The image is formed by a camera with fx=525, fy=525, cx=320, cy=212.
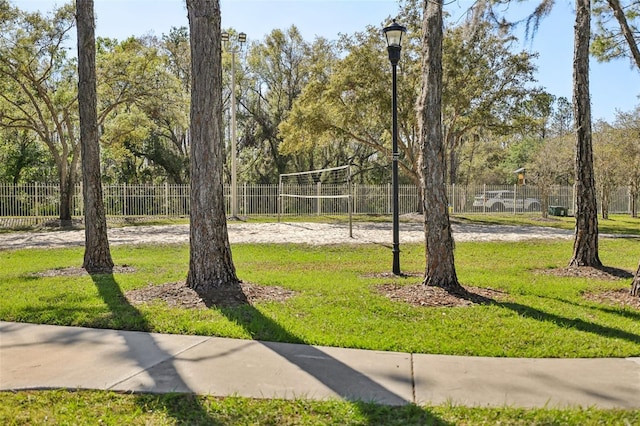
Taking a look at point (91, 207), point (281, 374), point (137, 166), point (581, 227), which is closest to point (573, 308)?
point (581, 227)

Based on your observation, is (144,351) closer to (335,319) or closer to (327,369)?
(327,369)

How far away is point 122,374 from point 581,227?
24.9 ft

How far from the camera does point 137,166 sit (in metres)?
36.4

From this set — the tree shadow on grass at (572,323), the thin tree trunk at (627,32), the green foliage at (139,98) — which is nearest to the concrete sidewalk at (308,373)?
the tree shadow on grass at (572,323)

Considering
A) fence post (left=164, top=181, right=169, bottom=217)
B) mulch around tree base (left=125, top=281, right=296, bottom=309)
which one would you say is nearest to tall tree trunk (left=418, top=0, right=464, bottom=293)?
mulch around tree base (left=125, top=281, right=296, bottom=309)

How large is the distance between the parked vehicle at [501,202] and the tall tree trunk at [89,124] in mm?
24874

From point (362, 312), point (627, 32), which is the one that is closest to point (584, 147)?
point (627, 32)

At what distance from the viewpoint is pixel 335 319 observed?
5.36m

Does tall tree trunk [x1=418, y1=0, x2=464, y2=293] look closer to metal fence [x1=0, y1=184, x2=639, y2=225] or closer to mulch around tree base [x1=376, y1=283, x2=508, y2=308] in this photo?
mulch around tree base [x1=376, y1=283, x2=508, y2=308]

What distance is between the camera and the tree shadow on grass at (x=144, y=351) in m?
3.12

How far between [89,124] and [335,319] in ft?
18.2

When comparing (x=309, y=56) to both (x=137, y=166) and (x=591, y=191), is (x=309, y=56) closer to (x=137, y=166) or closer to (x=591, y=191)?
(x=137, y=166)

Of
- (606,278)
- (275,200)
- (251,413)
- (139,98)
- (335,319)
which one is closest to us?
(251,413)

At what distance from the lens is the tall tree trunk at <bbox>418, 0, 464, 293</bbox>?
663 centimetres
